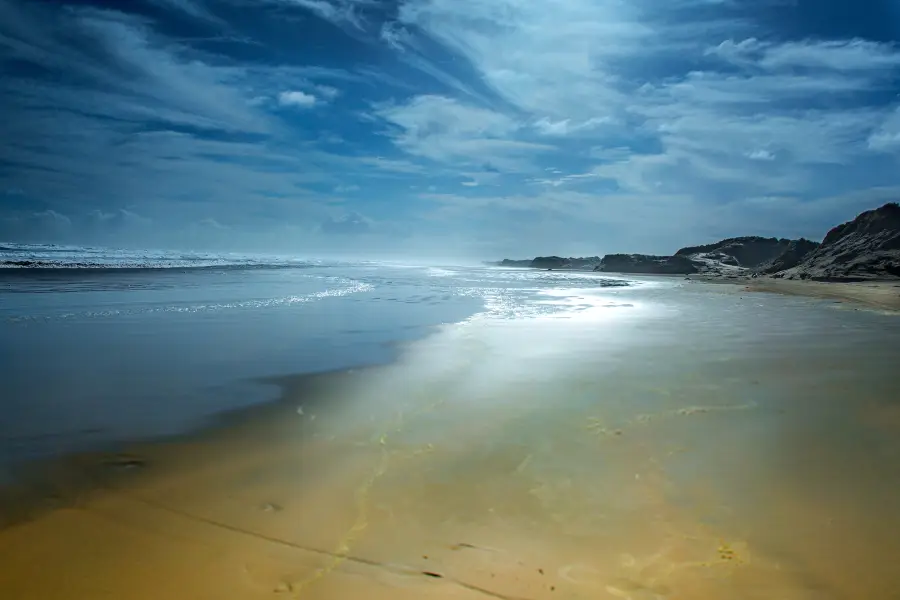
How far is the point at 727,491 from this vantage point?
3.32 m

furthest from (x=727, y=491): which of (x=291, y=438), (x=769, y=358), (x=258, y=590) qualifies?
(x=769, y=358)

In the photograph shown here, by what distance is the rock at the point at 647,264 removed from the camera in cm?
5853

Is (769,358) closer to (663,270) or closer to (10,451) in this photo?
(10,451)

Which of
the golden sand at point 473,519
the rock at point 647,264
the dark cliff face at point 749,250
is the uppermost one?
the dark cliff face at point 749,250

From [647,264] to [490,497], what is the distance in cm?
6852

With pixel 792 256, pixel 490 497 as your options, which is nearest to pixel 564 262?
pixel 792 256

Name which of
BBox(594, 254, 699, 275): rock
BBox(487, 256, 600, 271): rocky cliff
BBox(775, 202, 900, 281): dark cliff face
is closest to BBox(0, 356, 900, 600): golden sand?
BBox(775, 202, 900, 281): dark cliff face

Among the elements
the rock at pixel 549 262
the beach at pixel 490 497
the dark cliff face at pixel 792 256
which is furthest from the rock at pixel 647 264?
the beach at pixel 490 497

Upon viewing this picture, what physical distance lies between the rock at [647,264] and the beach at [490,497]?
5746 cm

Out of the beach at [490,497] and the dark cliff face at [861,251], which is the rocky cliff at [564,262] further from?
the beach at [490,497]

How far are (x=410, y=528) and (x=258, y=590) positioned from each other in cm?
89

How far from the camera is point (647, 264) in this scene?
2589 inches

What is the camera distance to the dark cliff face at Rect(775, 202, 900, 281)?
2797 cm

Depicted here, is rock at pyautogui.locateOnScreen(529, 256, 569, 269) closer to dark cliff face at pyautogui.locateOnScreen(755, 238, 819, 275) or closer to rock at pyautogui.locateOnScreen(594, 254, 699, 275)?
rock at pyautogui.locateOnScreen(594, 254, 699, 275)
